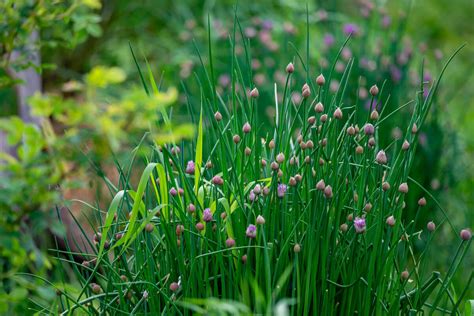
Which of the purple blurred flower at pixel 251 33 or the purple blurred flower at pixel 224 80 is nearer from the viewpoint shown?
the purple blurred flower at pixel 224 80

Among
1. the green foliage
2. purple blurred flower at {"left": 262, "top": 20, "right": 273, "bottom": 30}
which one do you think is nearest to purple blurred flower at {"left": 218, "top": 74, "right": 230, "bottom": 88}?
purple blurred flower at {"left": 262, "top": 20, "right": 273, "bottom": 30}

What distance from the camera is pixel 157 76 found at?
568 cm

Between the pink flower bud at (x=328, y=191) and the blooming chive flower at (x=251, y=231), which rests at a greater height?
the pink flower bud at (x=328, y=191)

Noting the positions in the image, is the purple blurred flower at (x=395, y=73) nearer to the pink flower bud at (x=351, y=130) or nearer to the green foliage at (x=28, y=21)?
the green foliage at (x=28, y=21)

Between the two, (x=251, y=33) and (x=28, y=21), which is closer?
(x=28, y=21)

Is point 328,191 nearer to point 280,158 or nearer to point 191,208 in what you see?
point 280,158

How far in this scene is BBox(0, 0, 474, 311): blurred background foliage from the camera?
176 cm

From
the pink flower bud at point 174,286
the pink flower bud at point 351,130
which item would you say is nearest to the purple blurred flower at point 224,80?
the pink flower bud at point 351,130

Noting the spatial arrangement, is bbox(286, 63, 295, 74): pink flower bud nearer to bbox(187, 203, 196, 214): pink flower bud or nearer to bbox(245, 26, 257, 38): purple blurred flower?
bbox(187, 203, 196, 214): pink flower bud

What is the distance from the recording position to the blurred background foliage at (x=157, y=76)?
1.76 m

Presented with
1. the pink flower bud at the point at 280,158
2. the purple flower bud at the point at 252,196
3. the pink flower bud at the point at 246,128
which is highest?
the pink flower bud at the point at 246,128

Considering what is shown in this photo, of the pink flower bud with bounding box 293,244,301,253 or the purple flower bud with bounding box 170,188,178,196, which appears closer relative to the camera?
the pink flower bud with bounding box 293,244,301,253

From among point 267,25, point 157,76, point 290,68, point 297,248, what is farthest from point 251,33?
point 297,248

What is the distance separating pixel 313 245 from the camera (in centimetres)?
190
